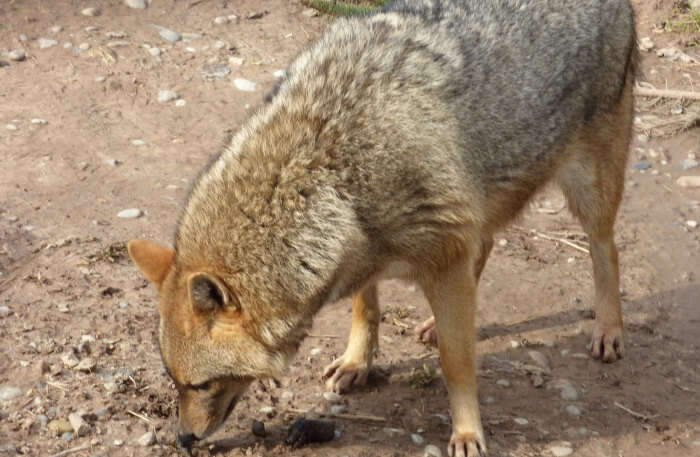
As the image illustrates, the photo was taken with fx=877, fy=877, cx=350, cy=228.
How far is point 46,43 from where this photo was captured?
339 inches

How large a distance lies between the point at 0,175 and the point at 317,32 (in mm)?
3965

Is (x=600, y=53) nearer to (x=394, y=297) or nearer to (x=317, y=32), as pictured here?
(x=394, y=297)

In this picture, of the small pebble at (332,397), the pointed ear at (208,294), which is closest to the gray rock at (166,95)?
the small pebble at (332,397)

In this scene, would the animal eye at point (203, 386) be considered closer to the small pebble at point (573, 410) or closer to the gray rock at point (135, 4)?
the small pebble at point (573, 410)

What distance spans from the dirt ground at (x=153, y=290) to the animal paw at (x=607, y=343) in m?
0.08

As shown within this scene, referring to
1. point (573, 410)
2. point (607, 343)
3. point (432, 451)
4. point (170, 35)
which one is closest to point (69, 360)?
point (432, 451)

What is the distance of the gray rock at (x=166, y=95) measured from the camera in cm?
816

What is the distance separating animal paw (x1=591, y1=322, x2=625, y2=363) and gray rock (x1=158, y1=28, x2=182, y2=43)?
528 cm

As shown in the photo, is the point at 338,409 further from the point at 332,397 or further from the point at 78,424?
the point at 78,424

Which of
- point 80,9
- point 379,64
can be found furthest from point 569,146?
point 80,9

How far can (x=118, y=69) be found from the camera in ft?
27.6

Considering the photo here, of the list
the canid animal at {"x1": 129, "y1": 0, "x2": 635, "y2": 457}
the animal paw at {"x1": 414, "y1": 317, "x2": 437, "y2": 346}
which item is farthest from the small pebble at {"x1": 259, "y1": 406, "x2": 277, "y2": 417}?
the animal paw at {"x1": 414, "y1": 317, "x2": 437, "y2": 346}

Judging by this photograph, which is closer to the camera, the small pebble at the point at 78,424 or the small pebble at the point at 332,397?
the small pebble at the point at 78,424

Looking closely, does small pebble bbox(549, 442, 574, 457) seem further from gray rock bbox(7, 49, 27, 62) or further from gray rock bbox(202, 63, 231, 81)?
gray rock bbox(7, 49, 27, 62)
